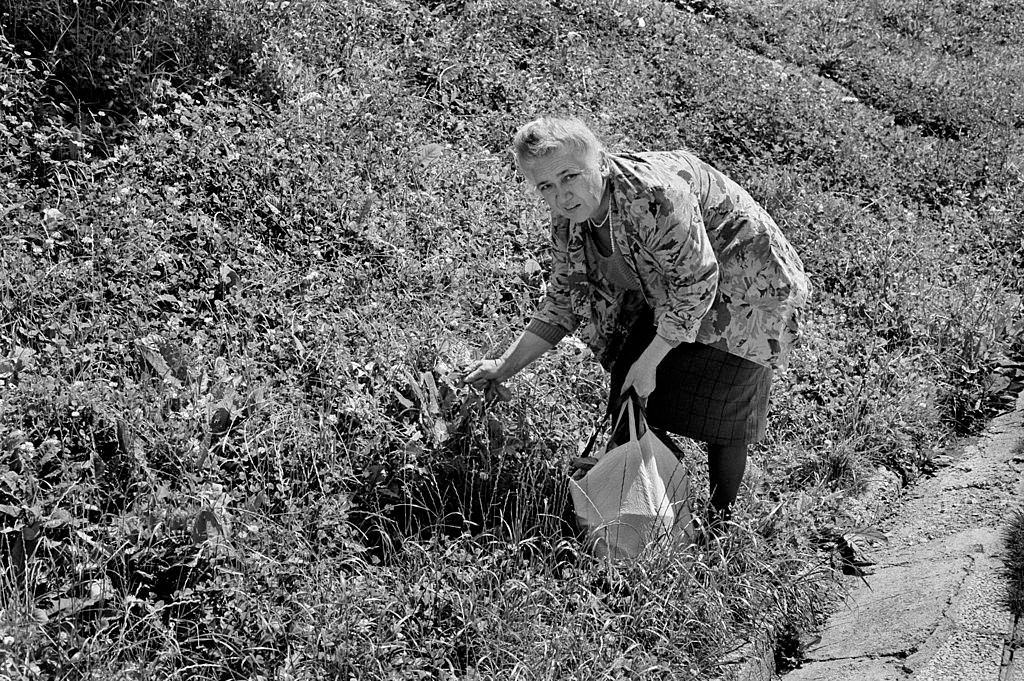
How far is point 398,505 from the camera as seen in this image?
3613 millimetres

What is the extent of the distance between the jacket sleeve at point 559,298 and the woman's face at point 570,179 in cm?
33

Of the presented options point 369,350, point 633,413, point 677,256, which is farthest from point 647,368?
point 369,350

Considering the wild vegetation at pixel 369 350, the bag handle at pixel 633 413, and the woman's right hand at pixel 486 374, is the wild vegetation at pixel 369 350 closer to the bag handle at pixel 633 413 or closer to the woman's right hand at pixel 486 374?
the woman's right hand at pixel 486 374

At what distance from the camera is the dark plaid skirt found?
3.55m

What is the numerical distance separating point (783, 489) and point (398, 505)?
183cm

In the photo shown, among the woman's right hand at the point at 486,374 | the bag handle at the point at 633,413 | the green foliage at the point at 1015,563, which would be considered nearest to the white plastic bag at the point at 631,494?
the bag handle at the point at 633,413

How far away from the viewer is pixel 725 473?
375 cm

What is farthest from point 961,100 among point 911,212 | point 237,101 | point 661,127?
point 237,101

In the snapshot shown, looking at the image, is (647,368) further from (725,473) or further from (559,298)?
(725,473)

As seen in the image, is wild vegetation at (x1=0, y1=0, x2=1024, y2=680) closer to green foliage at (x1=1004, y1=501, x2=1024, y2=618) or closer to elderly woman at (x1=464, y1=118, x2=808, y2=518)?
elderly woman at (x1=464, y1=118, x2=808, y2=518)

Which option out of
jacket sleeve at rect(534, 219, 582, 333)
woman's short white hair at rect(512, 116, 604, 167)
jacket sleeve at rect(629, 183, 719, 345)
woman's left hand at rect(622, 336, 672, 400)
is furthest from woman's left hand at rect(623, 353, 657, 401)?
woman's short white hair at rect(512, 116, 604, 167)

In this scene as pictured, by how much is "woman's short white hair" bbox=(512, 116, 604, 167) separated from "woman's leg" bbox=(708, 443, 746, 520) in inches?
50.0

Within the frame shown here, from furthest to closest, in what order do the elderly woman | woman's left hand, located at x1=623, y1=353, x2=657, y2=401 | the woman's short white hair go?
woman's left hand, located at x1=623, y1=353, x2=657, y2=401, the elderly woman, the woman's short white hair

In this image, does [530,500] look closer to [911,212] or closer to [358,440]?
[358,440]
